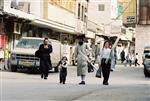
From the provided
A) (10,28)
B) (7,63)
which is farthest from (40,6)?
(7,63)

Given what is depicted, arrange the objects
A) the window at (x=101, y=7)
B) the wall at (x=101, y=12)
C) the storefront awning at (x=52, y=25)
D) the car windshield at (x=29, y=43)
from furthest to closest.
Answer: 1. the window at (x=101, y=7)
2. the wall at (x=101, y=12)
3. the storefront awning at (x=52, y=25)
4. the car windshield at (x=29, y=43)

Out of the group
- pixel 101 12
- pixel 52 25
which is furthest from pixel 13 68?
pixel 101 12

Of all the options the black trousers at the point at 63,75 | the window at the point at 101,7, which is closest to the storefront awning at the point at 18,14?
the black trousers at the point at 63,75

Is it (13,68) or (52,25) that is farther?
(52,25)

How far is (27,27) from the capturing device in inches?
1671

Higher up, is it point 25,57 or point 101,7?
point 101,7

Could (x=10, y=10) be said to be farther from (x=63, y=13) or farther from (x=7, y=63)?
(x=63, y=13)

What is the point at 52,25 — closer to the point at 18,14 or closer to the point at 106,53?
the point at 18,14

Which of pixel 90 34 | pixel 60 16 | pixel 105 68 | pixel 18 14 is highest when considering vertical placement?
pixel 60 16

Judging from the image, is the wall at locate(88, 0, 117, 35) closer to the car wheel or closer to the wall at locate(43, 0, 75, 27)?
the wall at locate(43, 0, 75, 27)

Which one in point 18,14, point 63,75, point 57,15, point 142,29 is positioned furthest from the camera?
point 142,29

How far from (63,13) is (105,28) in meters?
37.7

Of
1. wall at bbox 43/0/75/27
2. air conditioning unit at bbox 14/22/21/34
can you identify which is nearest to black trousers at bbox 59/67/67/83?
air conditioning unit at bbox 14/22/21/34

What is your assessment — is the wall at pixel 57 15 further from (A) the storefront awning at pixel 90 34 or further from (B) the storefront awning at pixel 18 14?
(A) the storefront awning at pixel 90 34
